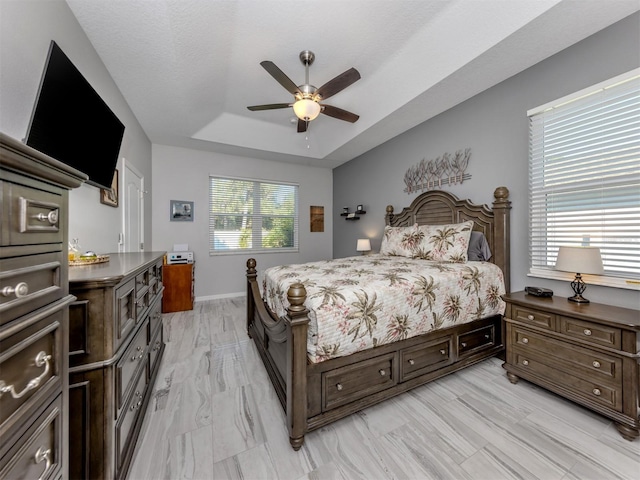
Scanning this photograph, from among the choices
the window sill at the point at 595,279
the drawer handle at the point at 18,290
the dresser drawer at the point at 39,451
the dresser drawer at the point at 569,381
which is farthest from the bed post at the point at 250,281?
the window sill at the point at 595,279

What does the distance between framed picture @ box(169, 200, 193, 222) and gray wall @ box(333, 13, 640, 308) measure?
347 centimetres

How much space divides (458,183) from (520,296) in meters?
1.57

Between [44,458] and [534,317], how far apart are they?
9.17 ft

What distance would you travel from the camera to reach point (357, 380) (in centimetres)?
174

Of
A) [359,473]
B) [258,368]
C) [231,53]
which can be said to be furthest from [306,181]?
[359,473]

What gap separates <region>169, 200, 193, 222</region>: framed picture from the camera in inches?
179

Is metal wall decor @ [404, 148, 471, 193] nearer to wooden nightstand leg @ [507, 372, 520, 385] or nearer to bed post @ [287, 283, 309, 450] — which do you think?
wooden nightstand leg @ [507, 372, 520, 385]

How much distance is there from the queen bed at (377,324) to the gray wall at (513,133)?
0.72ft

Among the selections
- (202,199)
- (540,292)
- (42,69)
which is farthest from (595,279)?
(202,199)

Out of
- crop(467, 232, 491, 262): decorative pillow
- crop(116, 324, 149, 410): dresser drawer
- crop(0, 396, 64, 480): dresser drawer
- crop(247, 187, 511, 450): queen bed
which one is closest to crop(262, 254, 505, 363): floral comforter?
crop(247, 187, 511, 450): queen bed

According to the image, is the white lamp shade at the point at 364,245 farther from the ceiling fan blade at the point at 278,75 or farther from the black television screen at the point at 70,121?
the black television screen at the point at 70,121

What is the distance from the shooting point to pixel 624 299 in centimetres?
197

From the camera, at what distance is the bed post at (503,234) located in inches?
106

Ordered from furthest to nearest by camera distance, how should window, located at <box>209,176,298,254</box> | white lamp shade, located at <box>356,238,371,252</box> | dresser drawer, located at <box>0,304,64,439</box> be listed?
1. window, located at <box>209,176,298,254</box>
2. white lamp shade, located at <box>356,238,371,252</box>
3. dresser drawer, located at <box>0,304,64,439</box>
